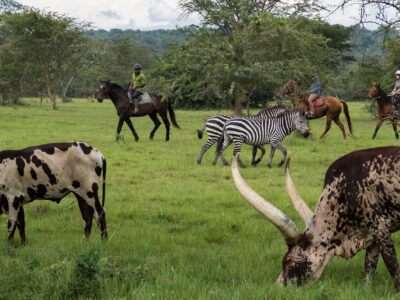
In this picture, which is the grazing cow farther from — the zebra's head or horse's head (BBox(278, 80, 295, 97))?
horse's head (BBox(278, 80, 295, 97))

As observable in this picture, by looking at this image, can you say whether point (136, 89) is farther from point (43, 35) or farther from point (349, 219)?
point (43, 35)

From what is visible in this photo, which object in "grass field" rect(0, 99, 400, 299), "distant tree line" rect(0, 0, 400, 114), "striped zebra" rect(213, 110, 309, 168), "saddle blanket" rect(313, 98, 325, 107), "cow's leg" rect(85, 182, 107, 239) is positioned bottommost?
"grass field" rect(0, 99, 400, 299)

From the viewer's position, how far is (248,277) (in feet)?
13.4

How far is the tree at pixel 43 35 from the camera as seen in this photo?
1391 inches

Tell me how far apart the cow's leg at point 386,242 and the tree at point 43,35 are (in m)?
35.6

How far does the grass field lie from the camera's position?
A: 3502 mm

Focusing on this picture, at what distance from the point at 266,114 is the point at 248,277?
765 centimetres

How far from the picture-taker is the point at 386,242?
11.2 feet

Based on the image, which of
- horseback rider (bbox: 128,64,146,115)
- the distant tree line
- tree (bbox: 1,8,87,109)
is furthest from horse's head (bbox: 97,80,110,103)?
tree (bbox: 1,8,87,109)

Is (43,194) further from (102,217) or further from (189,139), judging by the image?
(189,139)

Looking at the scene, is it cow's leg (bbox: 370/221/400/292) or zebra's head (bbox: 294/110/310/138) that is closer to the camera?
cow's leg (bbox: 370/221/400/292)

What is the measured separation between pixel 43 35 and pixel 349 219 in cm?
3708

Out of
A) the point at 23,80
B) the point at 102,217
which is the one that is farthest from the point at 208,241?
the point at 23,80

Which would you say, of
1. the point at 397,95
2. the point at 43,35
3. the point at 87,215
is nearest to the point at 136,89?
the point at 397,95
